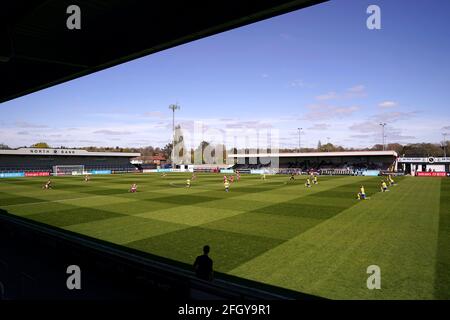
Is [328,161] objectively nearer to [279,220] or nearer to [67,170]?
[67,170]

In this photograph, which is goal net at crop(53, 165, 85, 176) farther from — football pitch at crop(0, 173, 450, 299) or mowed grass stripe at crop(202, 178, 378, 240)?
mowed grass stripe at crop(202, 178, 378, 240)

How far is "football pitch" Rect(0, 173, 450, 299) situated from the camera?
9.48 m

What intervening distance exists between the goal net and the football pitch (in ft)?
170

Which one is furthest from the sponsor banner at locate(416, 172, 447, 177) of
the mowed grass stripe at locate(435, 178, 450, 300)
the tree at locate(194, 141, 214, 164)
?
the tree at locate(194, 141, 214, 164)

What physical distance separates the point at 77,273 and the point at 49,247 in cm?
330

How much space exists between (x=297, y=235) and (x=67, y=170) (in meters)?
79.1

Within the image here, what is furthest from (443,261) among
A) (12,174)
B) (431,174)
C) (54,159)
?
(54,159)

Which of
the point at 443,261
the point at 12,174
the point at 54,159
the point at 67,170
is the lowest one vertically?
the point at 443,261

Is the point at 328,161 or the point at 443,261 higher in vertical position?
the point at 328,161

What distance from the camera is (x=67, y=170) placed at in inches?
3159

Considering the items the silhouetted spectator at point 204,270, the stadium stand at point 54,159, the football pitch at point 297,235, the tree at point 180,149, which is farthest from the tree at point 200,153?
the silhouetted spectator at point 204,270

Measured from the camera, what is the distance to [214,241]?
13.9 meters
